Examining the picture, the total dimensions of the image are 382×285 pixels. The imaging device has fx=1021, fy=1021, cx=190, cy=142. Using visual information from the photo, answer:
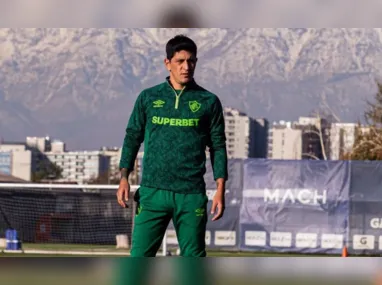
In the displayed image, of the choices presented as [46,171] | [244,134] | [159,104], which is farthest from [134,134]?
[46,171]

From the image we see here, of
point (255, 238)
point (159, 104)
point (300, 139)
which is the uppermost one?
point (300, 139)

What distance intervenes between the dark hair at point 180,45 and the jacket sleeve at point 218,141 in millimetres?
257

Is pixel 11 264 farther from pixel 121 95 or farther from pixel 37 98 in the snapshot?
pixel 37 98

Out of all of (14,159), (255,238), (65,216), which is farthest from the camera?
(14,159)

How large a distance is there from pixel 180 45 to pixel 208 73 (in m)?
27.8

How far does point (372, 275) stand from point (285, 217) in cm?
1476

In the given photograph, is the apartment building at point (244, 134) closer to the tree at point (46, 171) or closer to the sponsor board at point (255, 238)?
the tree at point (46, 171)

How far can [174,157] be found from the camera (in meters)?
4.57

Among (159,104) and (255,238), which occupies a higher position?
(159,104)

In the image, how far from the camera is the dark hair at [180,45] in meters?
4.55

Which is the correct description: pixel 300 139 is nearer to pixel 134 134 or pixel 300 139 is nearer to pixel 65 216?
pixel 65 216

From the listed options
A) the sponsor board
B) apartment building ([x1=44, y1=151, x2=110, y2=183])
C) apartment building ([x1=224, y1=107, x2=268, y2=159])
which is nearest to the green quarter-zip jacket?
the sponsor board

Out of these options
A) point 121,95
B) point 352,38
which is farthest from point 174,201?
point 352,38

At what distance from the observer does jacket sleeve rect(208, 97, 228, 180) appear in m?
4.62
